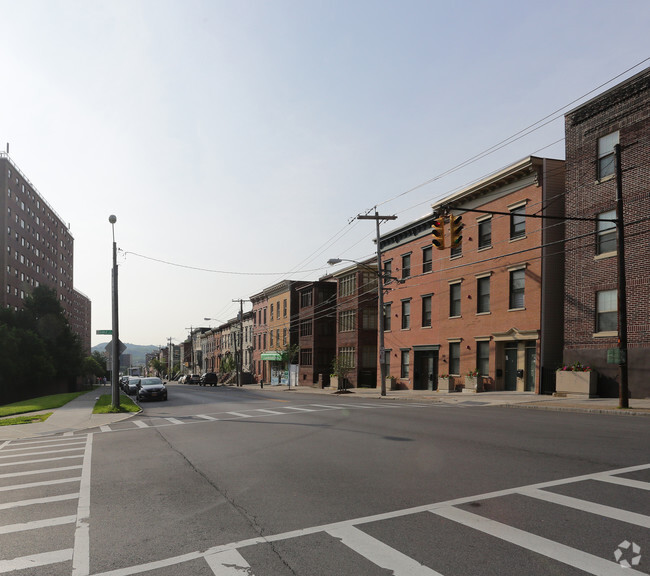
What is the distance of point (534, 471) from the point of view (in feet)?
28.3

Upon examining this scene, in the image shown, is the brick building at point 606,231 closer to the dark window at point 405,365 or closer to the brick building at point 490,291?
the brick building at point 490,291

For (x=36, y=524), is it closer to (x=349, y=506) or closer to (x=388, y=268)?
(x=349, y=506)

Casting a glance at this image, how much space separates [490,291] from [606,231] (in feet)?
27.5

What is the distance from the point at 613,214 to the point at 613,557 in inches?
918

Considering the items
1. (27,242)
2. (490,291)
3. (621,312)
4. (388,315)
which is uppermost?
(27,242)

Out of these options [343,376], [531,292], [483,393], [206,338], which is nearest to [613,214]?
[531,292]

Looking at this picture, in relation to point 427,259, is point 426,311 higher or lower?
lower

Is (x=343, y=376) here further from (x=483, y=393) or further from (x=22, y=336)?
(x=22, y=336)

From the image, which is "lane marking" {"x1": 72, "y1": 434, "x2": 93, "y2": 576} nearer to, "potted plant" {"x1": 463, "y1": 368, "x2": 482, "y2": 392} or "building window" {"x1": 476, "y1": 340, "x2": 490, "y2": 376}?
"potted plant" {"x1": 463, "y1": 368, "x2": 482, "y2": 392}

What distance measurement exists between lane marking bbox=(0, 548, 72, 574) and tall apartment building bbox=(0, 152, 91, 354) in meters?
67.4

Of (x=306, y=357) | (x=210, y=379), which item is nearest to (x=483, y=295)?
(x=306, y=357)

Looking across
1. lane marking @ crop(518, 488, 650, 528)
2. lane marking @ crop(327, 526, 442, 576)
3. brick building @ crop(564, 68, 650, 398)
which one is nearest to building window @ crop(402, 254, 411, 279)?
brick building @ crop(564, 68, 650, 398)

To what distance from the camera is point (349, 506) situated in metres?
6.89

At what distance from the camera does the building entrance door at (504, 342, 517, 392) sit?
3073 centimetres
